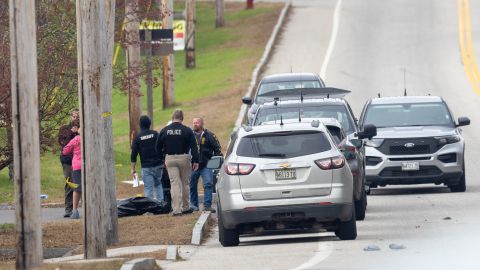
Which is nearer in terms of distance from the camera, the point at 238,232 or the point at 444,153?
the point at 238,232

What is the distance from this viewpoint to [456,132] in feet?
86.9

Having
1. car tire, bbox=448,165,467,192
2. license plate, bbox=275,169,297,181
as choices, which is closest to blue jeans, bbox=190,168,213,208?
car tire, bbox=448,165,467,192

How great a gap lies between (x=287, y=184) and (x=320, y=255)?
176cm

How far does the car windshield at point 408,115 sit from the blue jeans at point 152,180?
4.48 meters

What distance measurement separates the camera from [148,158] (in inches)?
970

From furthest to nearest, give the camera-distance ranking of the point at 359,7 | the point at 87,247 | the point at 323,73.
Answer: the point at 359,7
the point at 323,73
the point at 87,247

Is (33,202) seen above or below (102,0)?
below

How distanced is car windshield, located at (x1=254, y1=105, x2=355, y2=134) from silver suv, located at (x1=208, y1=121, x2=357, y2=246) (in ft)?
17.5

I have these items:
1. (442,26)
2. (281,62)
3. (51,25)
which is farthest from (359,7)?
(51,25)

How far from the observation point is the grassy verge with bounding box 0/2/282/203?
108ft

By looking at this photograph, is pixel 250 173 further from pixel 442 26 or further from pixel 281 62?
pixel 442 26

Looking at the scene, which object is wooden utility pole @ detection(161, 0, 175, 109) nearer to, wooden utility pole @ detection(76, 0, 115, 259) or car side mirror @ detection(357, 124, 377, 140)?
car side mirror @ detection(357, 124, 377, 140)

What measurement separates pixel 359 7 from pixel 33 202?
4950 centimetres

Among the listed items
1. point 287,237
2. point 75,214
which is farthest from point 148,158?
point 287,237
